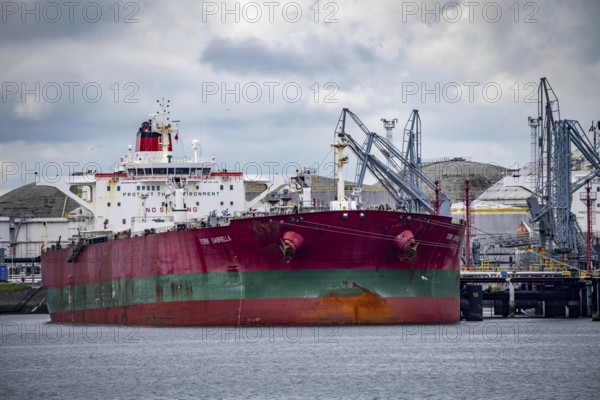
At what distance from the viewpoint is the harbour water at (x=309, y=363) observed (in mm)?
32500

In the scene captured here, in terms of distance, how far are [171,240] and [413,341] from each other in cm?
1118

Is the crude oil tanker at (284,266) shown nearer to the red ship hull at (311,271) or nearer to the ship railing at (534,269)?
A: the red ship hull at (311,271)

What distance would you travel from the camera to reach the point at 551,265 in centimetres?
6331

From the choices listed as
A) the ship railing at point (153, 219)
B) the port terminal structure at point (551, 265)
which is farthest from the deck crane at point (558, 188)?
the ship railing at point (153, 219)

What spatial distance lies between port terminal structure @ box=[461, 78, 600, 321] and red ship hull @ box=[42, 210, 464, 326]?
31.2 ft

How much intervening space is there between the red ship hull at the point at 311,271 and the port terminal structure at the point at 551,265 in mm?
9516

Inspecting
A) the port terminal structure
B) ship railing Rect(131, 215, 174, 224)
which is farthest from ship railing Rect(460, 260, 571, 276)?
ship railing Rect(131, 215, 174, 224)

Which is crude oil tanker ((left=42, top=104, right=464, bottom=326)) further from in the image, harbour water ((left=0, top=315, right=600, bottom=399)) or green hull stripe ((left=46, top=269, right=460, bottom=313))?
harbour water ((left=0, top=315, right=600, bottom=399))

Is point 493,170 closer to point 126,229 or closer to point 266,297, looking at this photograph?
point 126,229

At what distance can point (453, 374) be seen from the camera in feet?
115

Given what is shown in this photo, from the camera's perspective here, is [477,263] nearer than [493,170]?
Yes

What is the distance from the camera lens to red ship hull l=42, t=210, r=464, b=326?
44.6m

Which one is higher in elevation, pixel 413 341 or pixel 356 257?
pixel 356 257

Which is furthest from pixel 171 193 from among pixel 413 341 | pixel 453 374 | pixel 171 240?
pixel 453 374
